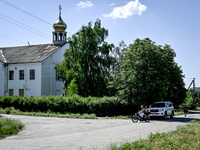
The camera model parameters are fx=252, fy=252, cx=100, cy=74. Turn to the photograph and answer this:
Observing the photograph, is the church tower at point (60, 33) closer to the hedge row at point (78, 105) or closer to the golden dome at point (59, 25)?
the golden dome at point (59, 25)

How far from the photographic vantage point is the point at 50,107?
101 feet

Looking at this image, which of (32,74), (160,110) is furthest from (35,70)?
(160,110)

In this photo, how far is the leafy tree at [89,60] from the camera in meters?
38.1

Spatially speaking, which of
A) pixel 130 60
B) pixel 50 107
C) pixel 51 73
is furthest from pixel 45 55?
pixel 130 60

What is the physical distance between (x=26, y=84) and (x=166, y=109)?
27.5 m

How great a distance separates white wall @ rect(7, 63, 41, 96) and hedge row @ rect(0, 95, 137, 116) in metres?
11.2

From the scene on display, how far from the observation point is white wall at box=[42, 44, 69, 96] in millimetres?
44719

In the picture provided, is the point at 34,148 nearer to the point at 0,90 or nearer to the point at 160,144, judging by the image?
the point at 160,144

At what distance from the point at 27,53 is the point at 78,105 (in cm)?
2319

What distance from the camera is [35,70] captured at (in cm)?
4459

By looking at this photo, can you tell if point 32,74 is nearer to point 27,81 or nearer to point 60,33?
point 27,81

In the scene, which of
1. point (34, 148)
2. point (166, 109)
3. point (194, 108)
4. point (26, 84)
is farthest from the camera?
point (194, 108)

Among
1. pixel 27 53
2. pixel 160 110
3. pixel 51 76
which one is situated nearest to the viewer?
pixel 160 110

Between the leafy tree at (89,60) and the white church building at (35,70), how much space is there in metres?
6.79
